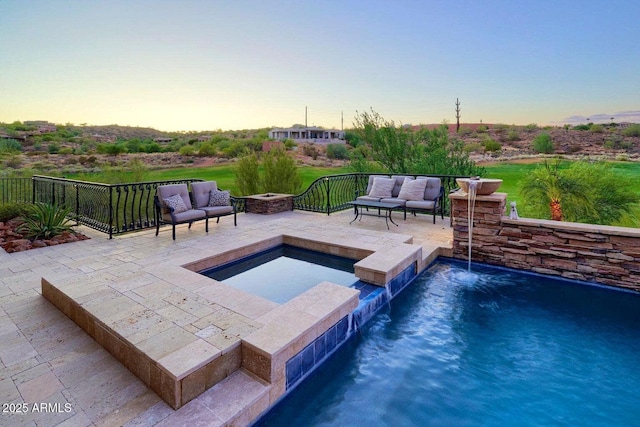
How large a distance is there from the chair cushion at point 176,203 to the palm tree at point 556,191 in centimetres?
688

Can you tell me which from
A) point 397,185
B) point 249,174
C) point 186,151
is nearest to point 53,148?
point 186,151

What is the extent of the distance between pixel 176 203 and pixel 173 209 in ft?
0.51

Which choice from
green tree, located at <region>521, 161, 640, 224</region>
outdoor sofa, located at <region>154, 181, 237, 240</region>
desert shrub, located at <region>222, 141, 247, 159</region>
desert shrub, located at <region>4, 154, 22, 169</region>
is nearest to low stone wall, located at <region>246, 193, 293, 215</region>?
outdoor sofa, located at <region>154, 181, 237, 240</region>

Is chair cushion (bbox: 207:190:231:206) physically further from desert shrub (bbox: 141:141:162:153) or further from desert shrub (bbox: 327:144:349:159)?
desert shrub (bbox: 141:141:162:153)

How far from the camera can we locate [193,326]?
2320 mm

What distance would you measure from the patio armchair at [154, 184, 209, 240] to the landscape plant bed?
1.29 metres

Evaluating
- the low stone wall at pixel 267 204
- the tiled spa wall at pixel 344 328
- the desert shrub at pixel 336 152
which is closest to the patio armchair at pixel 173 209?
the low stone wall at pixel 267 204

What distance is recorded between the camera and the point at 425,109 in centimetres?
1645

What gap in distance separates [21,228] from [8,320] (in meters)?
3.55

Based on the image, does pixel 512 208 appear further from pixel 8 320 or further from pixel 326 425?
pixel 8 320

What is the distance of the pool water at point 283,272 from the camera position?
368 cm

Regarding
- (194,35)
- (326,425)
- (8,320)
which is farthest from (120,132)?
(326,425)

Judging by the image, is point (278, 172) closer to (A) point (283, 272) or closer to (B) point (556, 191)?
(A) point (283, 272)

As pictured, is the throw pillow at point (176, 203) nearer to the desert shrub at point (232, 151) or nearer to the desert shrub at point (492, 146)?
the desert shrub at point (232, 151)
